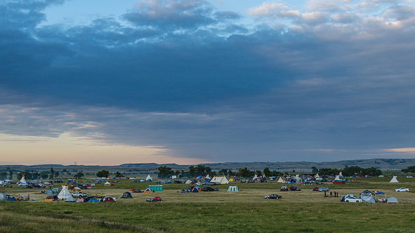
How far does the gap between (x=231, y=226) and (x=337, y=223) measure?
28.8ft

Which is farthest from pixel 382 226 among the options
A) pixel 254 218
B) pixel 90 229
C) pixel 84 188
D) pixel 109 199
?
pixel 84 188

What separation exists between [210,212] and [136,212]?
7388 mm

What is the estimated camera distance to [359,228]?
31.2 m

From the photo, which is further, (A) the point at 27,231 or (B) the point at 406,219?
(B) the point at 406,219

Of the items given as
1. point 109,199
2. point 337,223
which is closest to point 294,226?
point 337,223

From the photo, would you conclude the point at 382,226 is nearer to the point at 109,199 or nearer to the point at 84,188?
the point at 109,199

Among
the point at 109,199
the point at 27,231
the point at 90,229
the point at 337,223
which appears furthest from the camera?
the point at 109,199

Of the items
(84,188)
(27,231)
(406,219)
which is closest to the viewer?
(27,231)

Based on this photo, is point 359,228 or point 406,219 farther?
point 406,219

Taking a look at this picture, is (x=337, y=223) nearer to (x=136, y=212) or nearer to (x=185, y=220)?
(x=185, y=220)

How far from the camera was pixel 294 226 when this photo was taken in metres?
32.3

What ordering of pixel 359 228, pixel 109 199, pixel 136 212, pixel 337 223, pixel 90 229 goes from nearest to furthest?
pixel 90 229
pixel 359 228
pixel 337 223
pixel 136 212
pixel 109 199

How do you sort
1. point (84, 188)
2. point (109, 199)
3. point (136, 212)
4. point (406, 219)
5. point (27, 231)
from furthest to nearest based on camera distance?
point (84, 188) → point (109, 199) → point (136, 212) → point (406, 219) → point (27, 231)

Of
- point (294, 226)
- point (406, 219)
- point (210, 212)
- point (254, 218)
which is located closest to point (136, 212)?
point (210, 212)
